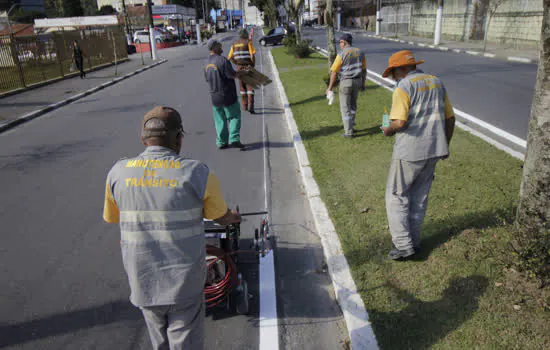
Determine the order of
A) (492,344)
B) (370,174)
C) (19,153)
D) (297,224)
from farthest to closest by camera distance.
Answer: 1. (19,153)
2. (370,174)
3. (297,224)
4. (492,344)

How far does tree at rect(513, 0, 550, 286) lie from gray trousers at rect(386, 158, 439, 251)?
72cm

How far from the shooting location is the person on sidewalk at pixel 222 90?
721cm

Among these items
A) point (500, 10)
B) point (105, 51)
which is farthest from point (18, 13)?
point (500, 10)

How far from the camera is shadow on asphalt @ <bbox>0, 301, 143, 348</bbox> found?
130 inches

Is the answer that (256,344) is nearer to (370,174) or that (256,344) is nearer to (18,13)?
(370,174)

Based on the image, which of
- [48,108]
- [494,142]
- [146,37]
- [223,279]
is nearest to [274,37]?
[146,37]

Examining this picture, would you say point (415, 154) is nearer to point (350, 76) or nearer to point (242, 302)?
point (242, 302)

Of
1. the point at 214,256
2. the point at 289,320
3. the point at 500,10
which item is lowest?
the point at 289,320

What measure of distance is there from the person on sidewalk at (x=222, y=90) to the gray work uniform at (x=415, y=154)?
14.0 feet

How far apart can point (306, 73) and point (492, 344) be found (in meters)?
15.8

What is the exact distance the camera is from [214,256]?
135 inches

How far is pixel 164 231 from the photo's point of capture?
86.9 inches

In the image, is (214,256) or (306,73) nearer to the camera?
(214,256)

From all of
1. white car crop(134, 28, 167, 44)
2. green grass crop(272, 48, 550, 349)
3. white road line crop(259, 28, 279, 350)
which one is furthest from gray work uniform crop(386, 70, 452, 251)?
white car crop(134, 28, 167, 44)
